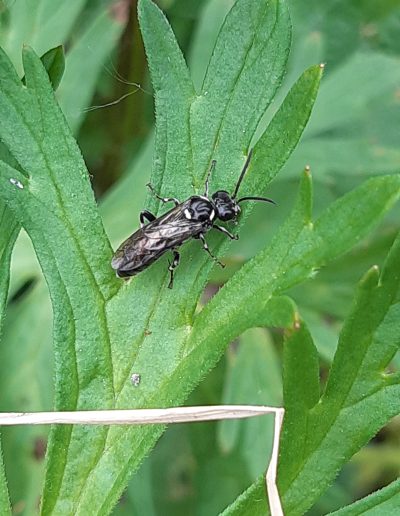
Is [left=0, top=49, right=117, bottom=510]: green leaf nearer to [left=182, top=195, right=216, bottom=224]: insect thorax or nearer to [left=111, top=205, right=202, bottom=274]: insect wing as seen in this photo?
[left=111, top=205, right=202, bottom=274]: insect wing

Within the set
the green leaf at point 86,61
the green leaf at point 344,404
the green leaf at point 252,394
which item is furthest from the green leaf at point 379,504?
the green leaf at point 86,61

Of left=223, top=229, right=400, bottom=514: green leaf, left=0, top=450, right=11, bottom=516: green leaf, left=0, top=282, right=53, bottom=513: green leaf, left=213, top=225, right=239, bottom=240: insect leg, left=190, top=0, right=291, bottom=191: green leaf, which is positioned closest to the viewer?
left=223, top=229, right=400, bottom=514: green leaf

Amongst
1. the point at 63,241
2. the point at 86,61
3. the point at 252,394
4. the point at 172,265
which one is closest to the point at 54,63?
the point at 63,241

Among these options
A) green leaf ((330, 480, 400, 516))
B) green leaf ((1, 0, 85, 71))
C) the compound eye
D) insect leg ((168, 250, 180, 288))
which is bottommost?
green leaf ((330, 480, 400, 516))

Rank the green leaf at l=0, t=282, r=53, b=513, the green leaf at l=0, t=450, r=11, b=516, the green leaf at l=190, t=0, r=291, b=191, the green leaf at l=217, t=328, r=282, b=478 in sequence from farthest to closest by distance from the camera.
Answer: the green leaf at l=217, t=328, r=282, b=478 < the green leaf at l=0, t=282, r=53, b=513 < the green leaf at l=190, t=0, r=291, b=191 < the green leaf at l=0, t=450, r=11, b=516

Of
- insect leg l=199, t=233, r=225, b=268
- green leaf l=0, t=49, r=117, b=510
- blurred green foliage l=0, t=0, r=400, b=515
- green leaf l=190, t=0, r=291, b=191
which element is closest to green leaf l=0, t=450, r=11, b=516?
green leaf l=0, t=49, r=117, b=510

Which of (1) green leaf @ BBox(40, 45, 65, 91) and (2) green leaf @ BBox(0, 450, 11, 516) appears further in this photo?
(1) green leaf @ BBox(40, 45, 65, 91)

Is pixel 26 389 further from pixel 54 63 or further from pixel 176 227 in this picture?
pixel 54 63

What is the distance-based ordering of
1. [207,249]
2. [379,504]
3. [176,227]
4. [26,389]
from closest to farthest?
1. [379,504]
2. [207,249]
3. [176,227]
4. [26,389]
